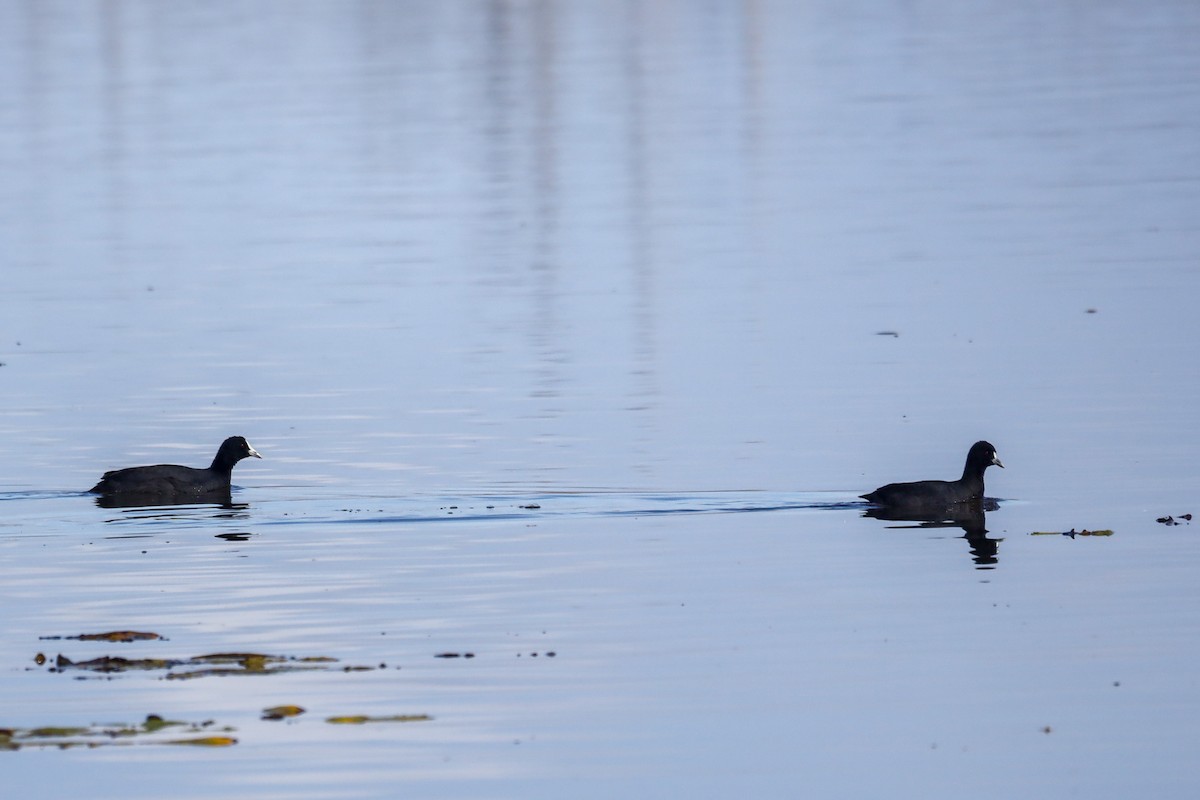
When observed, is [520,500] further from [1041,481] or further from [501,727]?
[501,727]

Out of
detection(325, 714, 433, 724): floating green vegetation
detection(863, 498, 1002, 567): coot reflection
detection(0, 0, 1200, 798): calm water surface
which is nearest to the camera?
detection(325, 714, 433, 724): floating green vegetation

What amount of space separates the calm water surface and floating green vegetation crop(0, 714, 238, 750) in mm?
100

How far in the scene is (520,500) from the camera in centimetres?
2341

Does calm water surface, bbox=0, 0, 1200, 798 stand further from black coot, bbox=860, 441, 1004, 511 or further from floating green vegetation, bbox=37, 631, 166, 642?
black coot, bbox=860, 441, 1004, 511

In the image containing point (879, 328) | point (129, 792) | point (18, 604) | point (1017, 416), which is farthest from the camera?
point (879, 328)

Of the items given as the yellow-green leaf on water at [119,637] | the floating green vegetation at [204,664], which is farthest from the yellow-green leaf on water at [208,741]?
the yellow-green leaf on water at [119,637]

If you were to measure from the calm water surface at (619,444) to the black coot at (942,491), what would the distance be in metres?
0.50

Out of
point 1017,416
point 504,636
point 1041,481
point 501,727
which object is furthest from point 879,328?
point 501,727

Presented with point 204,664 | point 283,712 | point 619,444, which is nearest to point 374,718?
point 283,712

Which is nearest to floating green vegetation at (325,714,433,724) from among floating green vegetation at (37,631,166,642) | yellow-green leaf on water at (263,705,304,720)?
yellow-green leaf on water at (263,705,304,720)

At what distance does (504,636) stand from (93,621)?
10.7 feet

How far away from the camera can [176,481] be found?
979 inches

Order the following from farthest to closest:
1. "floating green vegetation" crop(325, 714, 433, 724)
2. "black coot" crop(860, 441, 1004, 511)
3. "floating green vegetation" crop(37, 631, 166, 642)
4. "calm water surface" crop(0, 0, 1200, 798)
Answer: "black coot" crop(860, 441, 1004, 511) < "floating green vegetation" crop(37, 631, 166, 642) < "calm water surface" crop(0, 0, 1200, 798) < "floating green vegetation" crop(325, 714, 433, 724)

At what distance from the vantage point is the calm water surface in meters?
15.3
